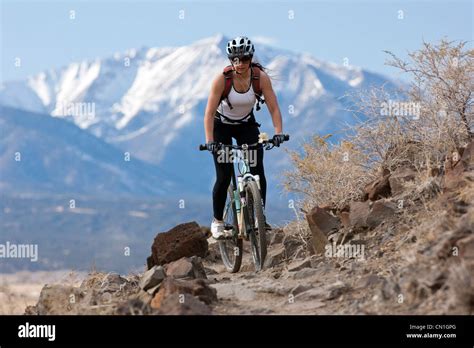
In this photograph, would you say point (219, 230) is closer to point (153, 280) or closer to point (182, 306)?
point (153, 280)

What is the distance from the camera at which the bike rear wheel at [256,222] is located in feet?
35.1

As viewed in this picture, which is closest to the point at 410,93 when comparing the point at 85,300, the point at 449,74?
the point at 449,74

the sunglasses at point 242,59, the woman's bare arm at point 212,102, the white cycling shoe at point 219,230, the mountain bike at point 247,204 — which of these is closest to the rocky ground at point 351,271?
the mountain bike at point 247,204

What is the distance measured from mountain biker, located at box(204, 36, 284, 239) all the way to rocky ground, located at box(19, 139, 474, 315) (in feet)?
3.20

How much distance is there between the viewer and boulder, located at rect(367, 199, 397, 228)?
11.1 m

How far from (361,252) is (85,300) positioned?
2.97 metres

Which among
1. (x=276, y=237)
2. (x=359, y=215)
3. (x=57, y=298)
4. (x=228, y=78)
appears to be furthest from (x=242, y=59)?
(x=276, y=237)

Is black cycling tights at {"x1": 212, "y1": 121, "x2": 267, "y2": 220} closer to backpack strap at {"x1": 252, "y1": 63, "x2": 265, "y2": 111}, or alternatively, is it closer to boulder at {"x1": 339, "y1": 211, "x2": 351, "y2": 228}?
backpack strap at {"x1": 252, "y1": 63, "x2": 265, "y2": 111}

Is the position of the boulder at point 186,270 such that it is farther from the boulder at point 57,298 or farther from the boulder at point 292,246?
the boulder at point 292,246

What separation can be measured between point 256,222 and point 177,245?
2844 millimetres

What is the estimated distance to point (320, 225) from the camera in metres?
11.7

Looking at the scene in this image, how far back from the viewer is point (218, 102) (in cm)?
1090

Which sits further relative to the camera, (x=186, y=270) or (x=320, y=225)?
(x=320, y=225)
